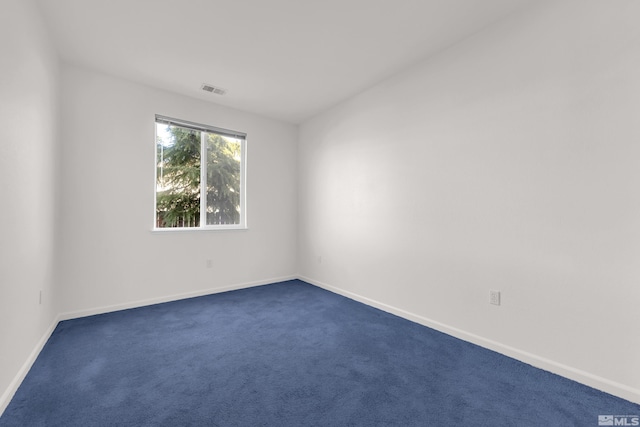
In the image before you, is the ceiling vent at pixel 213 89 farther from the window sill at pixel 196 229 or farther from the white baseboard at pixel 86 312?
the white baseboard at pixel 86 312

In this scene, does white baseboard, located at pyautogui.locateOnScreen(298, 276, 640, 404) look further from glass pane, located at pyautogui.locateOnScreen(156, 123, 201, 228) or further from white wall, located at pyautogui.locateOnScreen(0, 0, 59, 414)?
white wall, located at pyautogui.locateOnScreen(0, 0, 59, 414)

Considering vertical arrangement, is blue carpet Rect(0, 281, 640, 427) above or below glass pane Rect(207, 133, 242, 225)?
below

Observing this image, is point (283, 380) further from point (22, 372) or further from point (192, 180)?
point (192, 180)

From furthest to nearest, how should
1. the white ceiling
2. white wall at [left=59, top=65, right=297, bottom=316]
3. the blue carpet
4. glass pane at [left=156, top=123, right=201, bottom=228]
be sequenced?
1. glass pane at [left=156, top=123, right=201, bottom=228]
2. white wall at [left=59, top=65, right=297, bottom=316]
3. the white ceiling
4. the blue carpet

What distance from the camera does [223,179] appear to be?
4148 mm

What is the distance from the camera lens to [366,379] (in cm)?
187

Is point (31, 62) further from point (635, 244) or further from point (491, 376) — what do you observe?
point (635, 244)

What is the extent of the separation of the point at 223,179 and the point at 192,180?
43 centimetres

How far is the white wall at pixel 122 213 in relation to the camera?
2.98 metres

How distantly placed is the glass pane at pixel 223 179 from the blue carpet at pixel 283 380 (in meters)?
1.67

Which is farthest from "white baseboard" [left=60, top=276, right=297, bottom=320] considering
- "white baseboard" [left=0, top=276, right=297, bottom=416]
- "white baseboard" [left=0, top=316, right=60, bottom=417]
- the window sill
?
the window sill

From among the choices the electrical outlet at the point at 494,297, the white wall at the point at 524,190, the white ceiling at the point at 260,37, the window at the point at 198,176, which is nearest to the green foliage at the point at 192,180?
the window at the point at 198,176

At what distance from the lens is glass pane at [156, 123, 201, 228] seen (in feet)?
11.9

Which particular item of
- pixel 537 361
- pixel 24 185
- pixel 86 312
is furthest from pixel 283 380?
pixel 86 312
